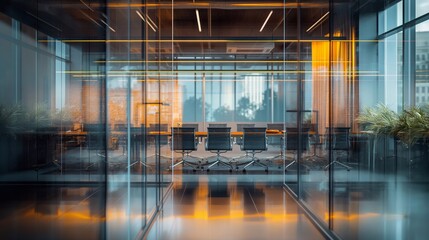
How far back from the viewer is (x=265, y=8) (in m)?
8.35

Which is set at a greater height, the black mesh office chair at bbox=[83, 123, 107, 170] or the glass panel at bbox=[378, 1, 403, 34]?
the glass panel at bbox=[378, 1, 403, 34]

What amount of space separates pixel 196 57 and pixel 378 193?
10.2 m

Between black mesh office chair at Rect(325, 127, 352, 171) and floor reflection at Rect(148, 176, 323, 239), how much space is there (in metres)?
0.86

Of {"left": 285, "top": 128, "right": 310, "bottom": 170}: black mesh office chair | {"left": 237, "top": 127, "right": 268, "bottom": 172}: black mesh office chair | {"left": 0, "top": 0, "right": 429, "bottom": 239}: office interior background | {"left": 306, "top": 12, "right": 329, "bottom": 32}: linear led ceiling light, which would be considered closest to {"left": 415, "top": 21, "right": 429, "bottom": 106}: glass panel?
{"left": 0, "top": 0, "right": 429, "bottom": 239}: office interior background

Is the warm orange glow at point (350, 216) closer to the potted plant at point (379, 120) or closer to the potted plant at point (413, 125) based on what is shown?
the potted plant at point (379, 120)

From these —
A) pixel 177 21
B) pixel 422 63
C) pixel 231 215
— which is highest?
pixel 177 21

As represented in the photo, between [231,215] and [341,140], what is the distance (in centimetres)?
185

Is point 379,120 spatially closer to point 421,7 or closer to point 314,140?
Result: point 421,7

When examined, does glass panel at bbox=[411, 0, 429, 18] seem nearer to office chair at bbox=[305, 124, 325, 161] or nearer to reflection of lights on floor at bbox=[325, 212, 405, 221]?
reflection of lights on floor at bbox=[325, 212, 405, 221]

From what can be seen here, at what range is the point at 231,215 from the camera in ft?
16.0

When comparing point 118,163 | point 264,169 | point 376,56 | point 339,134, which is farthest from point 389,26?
point 264,169

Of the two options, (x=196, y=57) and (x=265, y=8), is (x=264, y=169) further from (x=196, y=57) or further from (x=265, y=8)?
(x=196, y=57)

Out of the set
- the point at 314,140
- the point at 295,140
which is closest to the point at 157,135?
the point at 314,140

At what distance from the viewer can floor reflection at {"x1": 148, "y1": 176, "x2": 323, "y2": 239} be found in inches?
160
